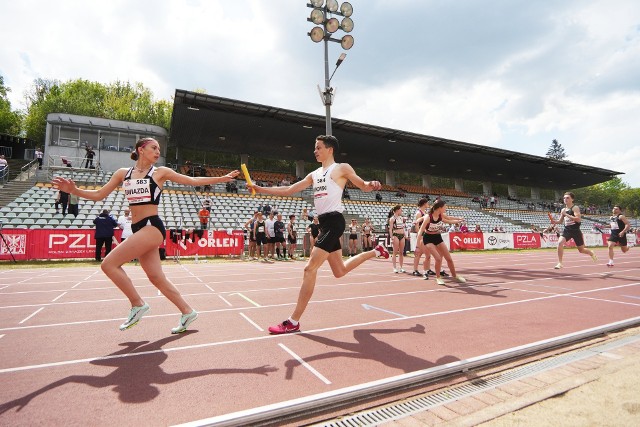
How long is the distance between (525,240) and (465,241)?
647 cm

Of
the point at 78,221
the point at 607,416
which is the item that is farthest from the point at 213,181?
the point at 78,221

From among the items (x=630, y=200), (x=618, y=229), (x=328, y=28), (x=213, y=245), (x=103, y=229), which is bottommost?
(x=213, y=245)

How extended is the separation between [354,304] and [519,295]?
314 centimetres

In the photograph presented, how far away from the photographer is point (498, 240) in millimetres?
26125

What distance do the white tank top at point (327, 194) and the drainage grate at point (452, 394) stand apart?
2.19m

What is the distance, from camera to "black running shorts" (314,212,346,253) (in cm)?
390

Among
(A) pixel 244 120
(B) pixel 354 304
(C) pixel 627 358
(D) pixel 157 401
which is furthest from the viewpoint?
(A) pixel 244 120

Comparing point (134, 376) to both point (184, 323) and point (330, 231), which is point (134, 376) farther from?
point (330, 231)

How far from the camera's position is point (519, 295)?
6176mm

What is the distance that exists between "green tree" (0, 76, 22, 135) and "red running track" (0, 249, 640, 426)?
175 feet

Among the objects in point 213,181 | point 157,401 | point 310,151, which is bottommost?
point 157,401

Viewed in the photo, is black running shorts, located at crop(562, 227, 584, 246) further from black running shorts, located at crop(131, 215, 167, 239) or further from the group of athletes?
black running shorts, located at crop(131, 215, 167, 239)

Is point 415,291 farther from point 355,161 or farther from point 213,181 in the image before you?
point 355,161

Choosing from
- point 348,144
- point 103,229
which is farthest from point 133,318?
point 348,144
